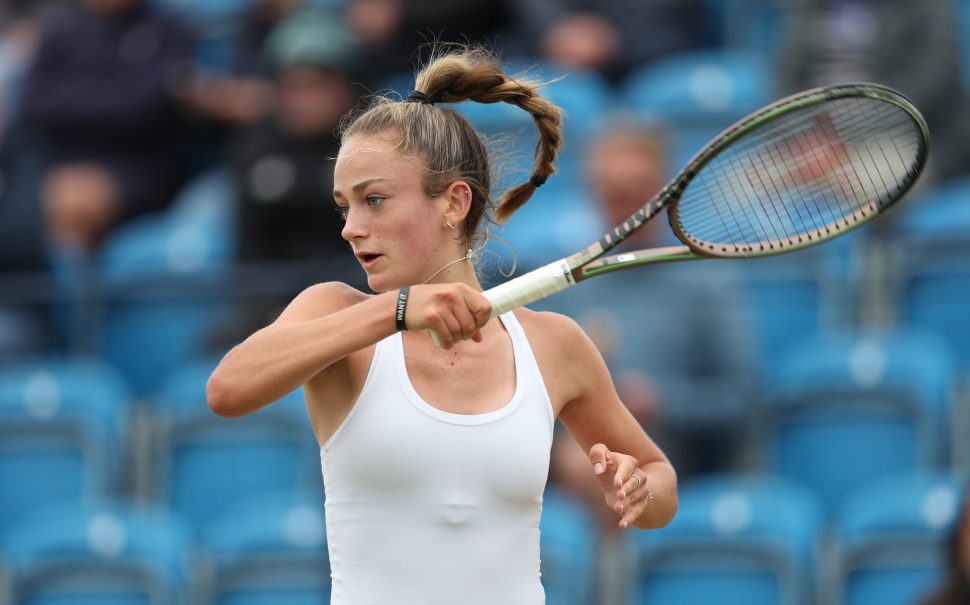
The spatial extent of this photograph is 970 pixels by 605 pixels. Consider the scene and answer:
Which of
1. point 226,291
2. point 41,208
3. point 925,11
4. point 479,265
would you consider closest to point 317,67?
point 226,291

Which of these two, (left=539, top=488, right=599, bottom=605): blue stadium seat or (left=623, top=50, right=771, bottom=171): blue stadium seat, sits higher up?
(left=623, top=50, right=771, bottom=171): blue stadium seat

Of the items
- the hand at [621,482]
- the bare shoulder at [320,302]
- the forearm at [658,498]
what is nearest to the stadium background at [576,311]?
the forearm at [658,498]

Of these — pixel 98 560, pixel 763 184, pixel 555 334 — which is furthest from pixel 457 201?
pixel 98 560

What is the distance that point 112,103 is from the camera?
796 cm

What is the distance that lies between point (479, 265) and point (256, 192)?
3.51 metres

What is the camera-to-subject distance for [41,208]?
7625mm

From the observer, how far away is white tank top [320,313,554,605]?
3.13 meters

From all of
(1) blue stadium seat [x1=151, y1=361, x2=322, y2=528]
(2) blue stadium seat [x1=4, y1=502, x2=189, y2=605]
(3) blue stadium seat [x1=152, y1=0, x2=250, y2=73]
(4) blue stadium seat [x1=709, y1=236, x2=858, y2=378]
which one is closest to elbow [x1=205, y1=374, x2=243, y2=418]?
(2) blue stadium seat [x1=4, y1=502, x2=189, y2=605]

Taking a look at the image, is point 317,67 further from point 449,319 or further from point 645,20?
point 449,319

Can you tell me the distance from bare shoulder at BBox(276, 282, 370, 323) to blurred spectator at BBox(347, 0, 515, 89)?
4.54 meters

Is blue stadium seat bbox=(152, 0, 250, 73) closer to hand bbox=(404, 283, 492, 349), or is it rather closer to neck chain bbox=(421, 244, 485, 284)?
neck chain bbox=(421, 244, 485, 284)

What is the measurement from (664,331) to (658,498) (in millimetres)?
2738

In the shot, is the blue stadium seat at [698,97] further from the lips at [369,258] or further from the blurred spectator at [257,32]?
the lips at [369,258]

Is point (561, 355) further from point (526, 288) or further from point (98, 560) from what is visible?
point (98, 560)
